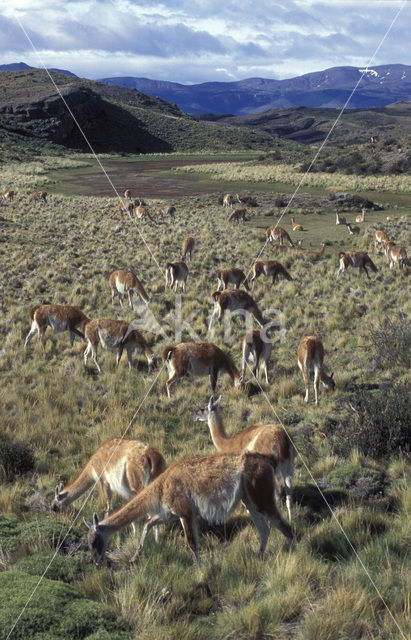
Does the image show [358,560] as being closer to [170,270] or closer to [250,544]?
[250,544]

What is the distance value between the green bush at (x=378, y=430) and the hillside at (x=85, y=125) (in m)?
76.8

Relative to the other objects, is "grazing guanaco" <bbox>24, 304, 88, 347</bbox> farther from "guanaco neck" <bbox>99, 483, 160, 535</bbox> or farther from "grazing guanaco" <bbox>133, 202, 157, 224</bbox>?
"grazing guanaco" <bbox>133, 202, 157, 224</bbox>

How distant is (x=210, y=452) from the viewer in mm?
7551

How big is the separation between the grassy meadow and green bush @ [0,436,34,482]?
3cm

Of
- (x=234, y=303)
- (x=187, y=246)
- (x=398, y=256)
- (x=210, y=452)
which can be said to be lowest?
(x=210, y=452)

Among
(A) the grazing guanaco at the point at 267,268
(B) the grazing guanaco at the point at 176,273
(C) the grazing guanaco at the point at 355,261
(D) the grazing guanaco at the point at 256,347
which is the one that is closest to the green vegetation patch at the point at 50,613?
(D) the grazing guanaco at the point at 256,347

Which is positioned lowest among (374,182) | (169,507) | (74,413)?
(74,413)

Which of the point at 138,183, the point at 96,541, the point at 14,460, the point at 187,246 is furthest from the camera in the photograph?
the point at 138,183

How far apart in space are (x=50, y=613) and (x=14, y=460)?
3.88 metres

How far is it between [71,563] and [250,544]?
1635mm

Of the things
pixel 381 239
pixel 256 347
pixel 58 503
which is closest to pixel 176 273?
pixel 256 347

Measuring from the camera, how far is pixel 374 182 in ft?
147

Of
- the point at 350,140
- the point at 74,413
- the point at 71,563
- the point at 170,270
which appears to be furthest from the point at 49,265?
the point at 350,140

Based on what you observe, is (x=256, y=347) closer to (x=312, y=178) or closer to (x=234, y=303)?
(x=234, y=303)
